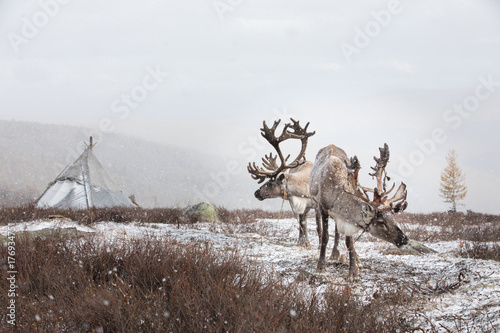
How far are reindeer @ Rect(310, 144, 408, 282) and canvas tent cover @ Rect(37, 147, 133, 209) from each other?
964 centimetres

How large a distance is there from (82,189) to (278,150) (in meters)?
8.33

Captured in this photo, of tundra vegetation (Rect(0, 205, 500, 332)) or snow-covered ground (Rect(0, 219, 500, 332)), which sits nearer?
tundra vegetation (Rect(0, 205, 500, 332))

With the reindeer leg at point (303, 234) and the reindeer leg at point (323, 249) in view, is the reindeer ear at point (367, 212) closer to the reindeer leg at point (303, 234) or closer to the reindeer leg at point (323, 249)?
the reindeer leg at point (323, 249)

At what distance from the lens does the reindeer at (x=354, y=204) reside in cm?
471

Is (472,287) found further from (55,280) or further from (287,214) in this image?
(287,214)

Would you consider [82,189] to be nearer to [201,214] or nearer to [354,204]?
[201,214]

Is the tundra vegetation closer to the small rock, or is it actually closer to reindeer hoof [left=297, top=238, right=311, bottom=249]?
reindeer hoof [left=297, top=238, right=311, bottom=249]

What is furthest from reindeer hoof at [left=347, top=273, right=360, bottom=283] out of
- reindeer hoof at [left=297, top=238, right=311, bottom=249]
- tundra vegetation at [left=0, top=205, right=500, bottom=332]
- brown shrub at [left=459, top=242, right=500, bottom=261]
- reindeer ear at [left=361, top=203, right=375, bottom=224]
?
reindeer hoof at [left=297, top=238, right=311, bottom=249]

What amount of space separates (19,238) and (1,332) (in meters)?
2.54

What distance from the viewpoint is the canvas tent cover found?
12781 mm

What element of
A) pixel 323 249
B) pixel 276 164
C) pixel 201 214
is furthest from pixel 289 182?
pixel 201 214

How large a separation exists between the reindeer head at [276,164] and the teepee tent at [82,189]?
7.17 meters

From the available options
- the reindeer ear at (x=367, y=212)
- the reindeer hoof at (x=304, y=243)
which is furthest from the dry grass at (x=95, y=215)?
the reindeer ear at (x=367, y=212)

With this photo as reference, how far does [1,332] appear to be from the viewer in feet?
8.99
